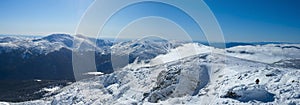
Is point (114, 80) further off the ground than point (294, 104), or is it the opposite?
point (294, 104)

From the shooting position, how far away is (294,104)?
2762 centimetres

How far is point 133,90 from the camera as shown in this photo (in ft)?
217

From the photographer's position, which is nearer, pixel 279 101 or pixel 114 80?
pixel 279 101

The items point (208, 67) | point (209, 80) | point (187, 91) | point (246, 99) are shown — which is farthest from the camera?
point (208, 67)

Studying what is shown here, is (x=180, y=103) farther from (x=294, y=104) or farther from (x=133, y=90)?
(x=133, y=90)

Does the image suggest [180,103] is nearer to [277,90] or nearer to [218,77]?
[277,90]

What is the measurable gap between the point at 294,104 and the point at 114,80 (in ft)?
244

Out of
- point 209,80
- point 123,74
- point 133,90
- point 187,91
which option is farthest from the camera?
point 123,74

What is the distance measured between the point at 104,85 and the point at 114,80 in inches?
181

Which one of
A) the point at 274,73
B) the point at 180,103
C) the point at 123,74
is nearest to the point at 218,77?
the point at 274,73

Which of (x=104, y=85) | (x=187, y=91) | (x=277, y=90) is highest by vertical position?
(x=277, y=90)

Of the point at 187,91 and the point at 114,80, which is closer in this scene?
the point at 187,91

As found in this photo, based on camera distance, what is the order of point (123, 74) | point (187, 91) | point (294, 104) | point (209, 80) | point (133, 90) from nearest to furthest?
point (294, 104) → point (187, 91) → point (209, 80) → point (133, 90) → point (123, 74)

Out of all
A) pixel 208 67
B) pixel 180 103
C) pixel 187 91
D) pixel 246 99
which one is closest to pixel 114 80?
pixel 208 67
